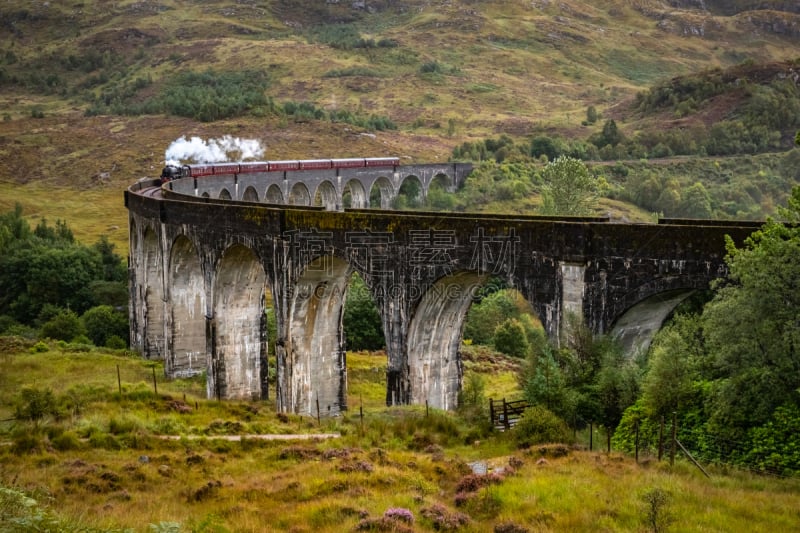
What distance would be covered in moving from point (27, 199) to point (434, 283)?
255ft

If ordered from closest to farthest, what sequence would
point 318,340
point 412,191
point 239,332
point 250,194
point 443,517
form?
point 443,517
point 318,340
point 239,332
point 250,194
point 412,191

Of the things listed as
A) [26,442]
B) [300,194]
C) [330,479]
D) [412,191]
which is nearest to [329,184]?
[300,194]

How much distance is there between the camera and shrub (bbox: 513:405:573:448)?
17.5 m

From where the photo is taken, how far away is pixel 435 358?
23.6 meters

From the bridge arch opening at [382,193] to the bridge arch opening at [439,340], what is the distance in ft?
204

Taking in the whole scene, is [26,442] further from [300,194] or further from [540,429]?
[300,194]

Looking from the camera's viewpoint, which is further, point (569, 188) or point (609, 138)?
point (609, 138)

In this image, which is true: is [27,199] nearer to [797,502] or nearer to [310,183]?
[310,183]

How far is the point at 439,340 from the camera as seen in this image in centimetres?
2355

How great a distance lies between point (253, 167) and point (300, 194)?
9.87 m

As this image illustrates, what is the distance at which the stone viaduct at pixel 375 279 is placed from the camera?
1861 cm

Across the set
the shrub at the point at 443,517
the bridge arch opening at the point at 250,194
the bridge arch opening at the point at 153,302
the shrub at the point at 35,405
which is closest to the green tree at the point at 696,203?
the bridge arch opening at the point at 250,194

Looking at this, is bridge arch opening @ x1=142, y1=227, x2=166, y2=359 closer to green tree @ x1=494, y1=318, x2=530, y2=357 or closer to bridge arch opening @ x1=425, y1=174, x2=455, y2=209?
green tree @ x1=494, y1=318, x2=530, y2=357

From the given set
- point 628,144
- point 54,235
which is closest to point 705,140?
point 628,144
